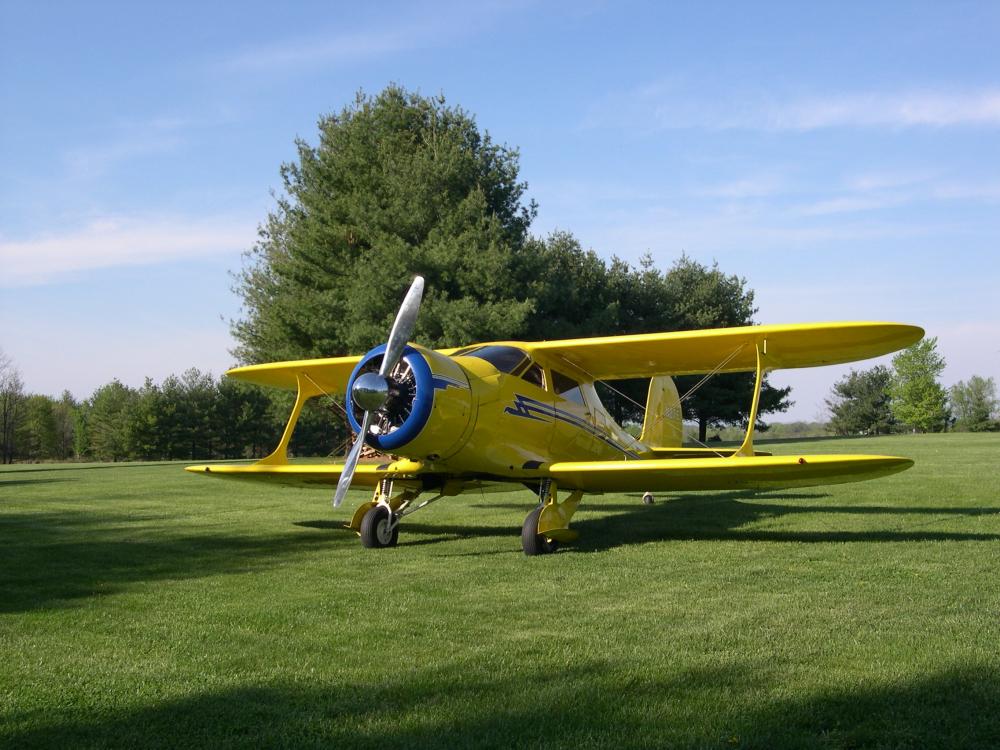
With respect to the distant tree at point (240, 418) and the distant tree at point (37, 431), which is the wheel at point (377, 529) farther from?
the distant tree at point (37, 431)

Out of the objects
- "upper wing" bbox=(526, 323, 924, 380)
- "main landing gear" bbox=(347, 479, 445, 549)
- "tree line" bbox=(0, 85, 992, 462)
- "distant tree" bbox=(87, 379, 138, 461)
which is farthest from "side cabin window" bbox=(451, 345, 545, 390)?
"distant tree" bbox=(87, 379, 138, 461)

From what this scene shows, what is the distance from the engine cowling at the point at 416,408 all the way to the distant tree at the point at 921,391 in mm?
85888

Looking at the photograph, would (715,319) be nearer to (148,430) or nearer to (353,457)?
(353,457)

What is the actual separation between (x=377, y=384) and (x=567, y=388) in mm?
3846

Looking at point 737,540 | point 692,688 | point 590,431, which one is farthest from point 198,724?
point 590,431

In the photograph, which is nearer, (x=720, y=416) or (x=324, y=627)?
(x=324, y=627)

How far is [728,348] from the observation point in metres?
11.4

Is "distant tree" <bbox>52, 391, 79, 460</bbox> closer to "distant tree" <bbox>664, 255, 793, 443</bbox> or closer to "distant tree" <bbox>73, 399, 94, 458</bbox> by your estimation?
"distant tree" <bbox>73, 399, 94, 458</bbox>

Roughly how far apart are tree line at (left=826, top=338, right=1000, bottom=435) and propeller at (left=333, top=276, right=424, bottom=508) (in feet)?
259

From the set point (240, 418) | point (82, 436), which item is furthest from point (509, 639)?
point (82, 436)

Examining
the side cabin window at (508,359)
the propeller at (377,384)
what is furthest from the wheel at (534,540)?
the propeller at (377,384)

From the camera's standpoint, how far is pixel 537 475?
10.5m

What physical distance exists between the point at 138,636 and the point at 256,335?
112 ft

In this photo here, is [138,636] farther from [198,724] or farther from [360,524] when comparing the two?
[360,524]
